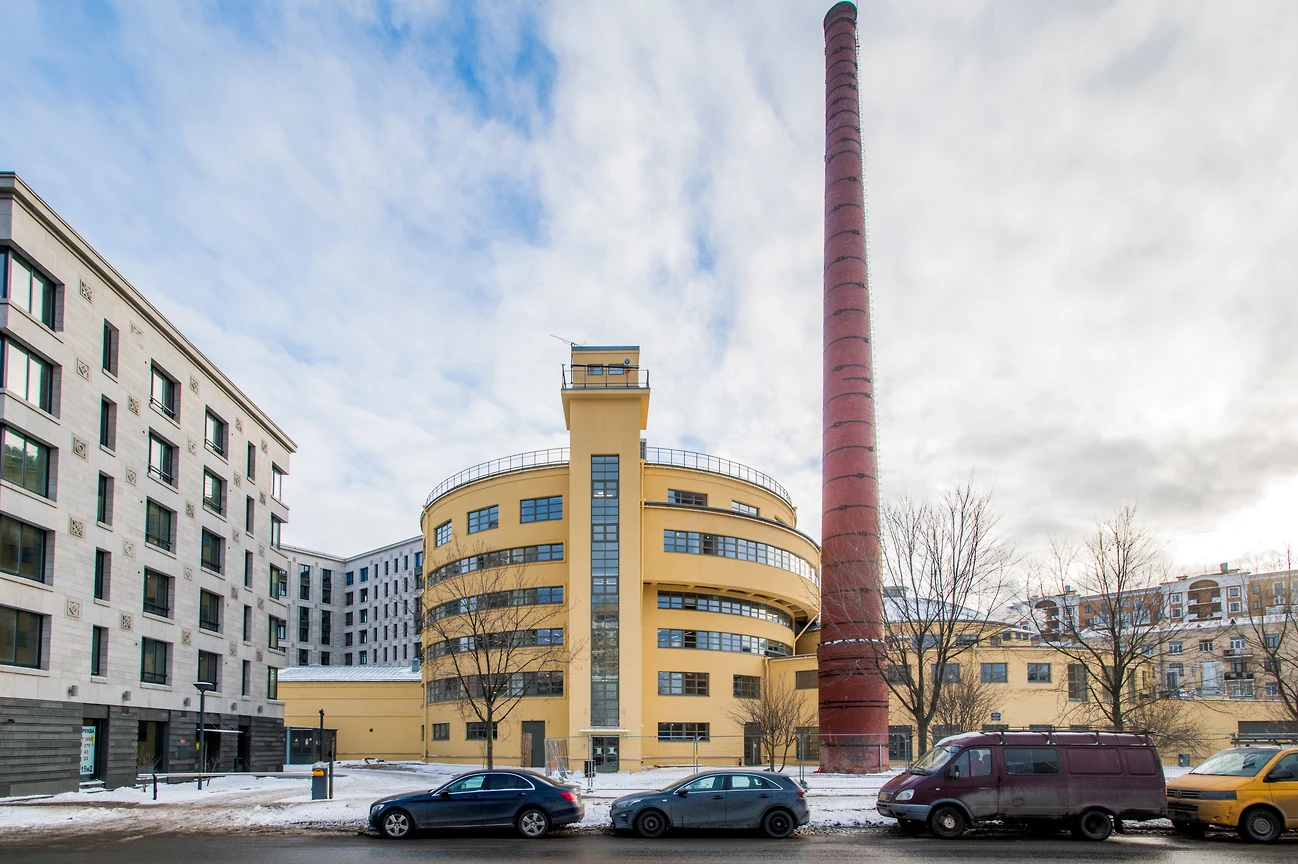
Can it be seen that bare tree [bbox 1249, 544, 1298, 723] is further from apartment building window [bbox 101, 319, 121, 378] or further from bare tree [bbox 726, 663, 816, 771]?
apartment building window [bbox 101, 319, 121, 378]

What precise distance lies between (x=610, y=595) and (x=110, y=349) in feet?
80.5

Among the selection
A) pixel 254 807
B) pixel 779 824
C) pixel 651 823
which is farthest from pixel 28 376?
pixel 779 824

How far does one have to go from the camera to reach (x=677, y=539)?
5269cm

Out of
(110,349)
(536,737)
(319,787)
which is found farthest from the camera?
(536,737)

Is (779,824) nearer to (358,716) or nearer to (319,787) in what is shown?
(319,787)

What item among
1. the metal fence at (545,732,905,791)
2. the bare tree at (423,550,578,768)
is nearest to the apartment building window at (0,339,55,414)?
the bare tree at (423,550,578,768)

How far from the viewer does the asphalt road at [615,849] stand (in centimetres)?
1730

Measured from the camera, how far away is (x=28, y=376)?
1251 inches

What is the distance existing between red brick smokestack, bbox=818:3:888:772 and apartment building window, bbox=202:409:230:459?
28572 millimetres

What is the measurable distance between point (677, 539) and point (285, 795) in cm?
2593

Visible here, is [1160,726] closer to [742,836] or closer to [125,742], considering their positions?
[742,836]

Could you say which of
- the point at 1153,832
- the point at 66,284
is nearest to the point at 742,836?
the point at 1153,832

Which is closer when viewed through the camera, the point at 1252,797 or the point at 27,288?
the point at 1252,797

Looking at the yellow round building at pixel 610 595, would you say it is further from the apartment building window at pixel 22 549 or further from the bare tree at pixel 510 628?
the apartment building window at pixel 22 549
